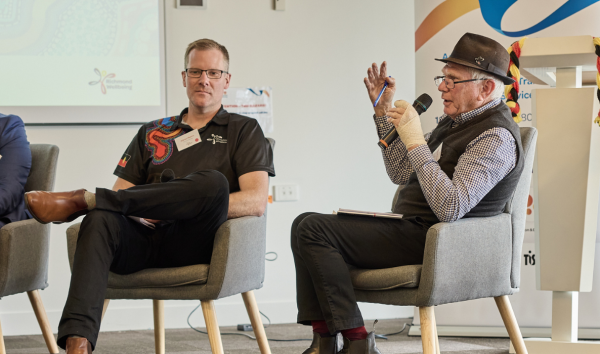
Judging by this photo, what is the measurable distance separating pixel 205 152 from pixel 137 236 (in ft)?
1.65

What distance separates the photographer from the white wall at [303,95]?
140 inches

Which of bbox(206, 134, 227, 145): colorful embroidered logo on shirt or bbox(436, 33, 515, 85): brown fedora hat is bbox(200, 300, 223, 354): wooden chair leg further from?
bbox(436, 33, 515, 85): brown fedora hat

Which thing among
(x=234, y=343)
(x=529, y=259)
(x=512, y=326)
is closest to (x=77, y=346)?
(x=512, y=326)

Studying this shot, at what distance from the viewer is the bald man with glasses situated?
176 cm

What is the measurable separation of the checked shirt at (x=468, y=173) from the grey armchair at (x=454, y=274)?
6cm

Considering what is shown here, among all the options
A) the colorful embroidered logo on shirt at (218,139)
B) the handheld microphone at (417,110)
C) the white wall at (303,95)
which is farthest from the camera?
the white wall at (303,95)

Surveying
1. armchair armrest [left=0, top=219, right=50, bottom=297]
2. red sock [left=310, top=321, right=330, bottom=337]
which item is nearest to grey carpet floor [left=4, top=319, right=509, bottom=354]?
armchair armrest [left=0, top=219, right=50, bottom=297]

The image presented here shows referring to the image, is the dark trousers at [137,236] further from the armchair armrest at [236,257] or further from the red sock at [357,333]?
the red sock at [357,333]

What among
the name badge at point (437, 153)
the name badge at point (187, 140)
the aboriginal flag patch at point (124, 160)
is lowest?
the aboriginal flag patch at point (124, 160)

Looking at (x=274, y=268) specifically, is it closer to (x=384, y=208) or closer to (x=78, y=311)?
(x=384, y=208)

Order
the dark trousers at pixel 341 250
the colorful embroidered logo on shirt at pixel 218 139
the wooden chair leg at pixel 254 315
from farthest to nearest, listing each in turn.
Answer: the colorful embroidered logo on shirt at pixel 218 139 → the wooden chair leg at pixel 254 315 → the dark trousers at pixel 341 250

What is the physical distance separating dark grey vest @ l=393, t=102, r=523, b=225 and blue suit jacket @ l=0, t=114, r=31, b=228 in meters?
1.47

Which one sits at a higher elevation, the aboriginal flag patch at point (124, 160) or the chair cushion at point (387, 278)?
the aboriginal flag patch at point (124, 160)

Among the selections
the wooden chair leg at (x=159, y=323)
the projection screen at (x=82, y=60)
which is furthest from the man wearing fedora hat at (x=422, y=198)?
the projection screen at (x=82, y=60)
